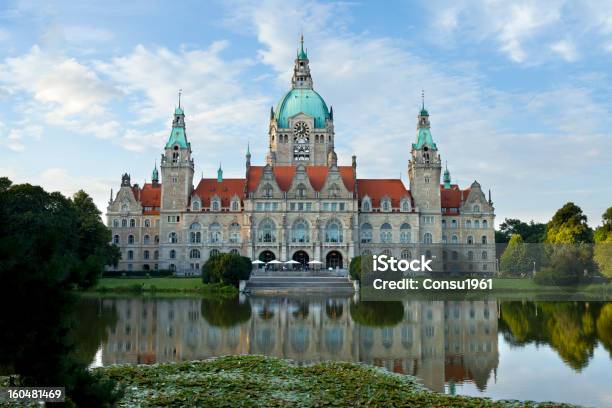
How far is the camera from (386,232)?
7375 cm

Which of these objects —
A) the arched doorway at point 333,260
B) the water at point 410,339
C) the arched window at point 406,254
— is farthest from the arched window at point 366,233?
the water at point 410,339

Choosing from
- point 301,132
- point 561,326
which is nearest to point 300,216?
point 301,132

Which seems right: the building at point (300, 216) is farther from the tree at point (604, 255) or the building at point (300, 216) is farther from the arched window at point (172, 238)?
the tree at point (604, 255)

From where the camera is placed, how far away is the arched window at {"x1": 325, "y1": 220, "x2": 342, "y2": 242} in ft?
236

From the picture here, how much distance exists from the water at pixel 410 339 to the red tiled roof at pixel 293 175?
107ft

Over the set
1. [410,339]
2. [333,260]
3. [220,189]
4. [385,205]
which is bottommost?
[410,339]

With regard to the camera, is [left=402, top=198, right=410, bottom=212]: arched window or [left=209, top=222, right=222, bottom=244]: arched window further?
[left=402, top=198, right=410, bottom=212]: arched window

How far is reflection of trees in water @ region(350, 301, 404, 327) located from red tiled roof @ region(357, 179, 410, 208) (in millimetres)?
30169

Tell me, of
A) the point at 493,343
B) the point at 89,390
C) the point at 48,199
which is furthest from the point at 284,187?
the point at 89,390

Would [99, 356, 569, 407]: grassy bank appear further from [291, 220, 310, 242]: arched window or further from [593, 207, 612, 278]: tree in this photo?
[291, 220, 310, 242]: arched window

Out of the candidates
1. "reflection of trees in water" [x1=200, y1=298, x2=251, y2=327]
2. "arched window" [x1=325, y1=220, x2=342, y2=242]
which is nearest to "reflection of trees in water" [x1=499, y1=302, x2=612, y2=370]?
"reflection of trees in water" [x1=200, y1=298, x2=251, y2=327]

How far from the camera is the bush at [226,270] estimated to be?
172 ft

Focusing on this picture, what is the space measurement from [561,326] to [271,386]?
61.7 ft

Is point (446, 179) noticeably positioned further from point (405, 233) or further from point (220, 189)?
point (220, 189)
